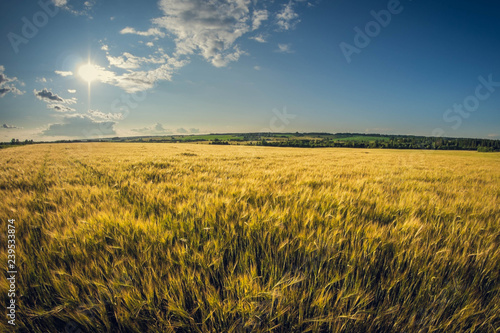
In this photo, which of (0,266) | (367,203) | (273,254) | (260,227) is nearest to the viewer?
(0,266)

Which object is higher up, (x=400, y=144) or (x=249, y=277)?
(x=400, y=144)

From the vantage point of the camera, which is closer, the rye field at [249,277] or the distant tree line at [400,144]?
the rye field at [249,277]

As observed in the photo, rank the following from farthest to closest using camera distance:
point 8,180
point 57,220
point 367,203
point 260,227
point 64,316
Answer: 1. point 8,180
2. point 367,203
3. point 57,220
4. point 260,227
5. point 64,316

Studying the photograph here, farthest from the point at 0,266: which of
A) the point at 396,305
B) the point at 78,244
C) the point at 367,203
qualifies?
the point at 367,203

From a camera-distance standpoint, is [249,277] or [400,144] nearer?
[249,277]

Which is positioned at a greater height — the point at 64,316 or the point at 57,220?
the point at 57,220

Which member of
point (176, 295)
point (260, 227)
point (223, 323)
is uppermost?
point (260, 227)

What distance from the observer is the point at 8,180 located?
3912mm

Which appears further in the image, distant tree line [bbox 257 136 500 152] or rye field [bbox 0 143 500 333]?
distant tree line [bbox 257 136 500 152]

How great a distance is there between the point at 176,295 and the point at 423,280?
158 cm

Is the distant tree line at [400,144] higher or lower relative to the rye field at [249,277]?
higher

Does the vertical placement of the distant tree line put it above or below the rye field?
above

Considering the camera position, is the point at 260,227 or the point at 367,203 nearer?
the point at 260,227

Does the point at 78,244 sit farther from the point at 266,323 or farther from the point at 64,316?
the point at 266,323
